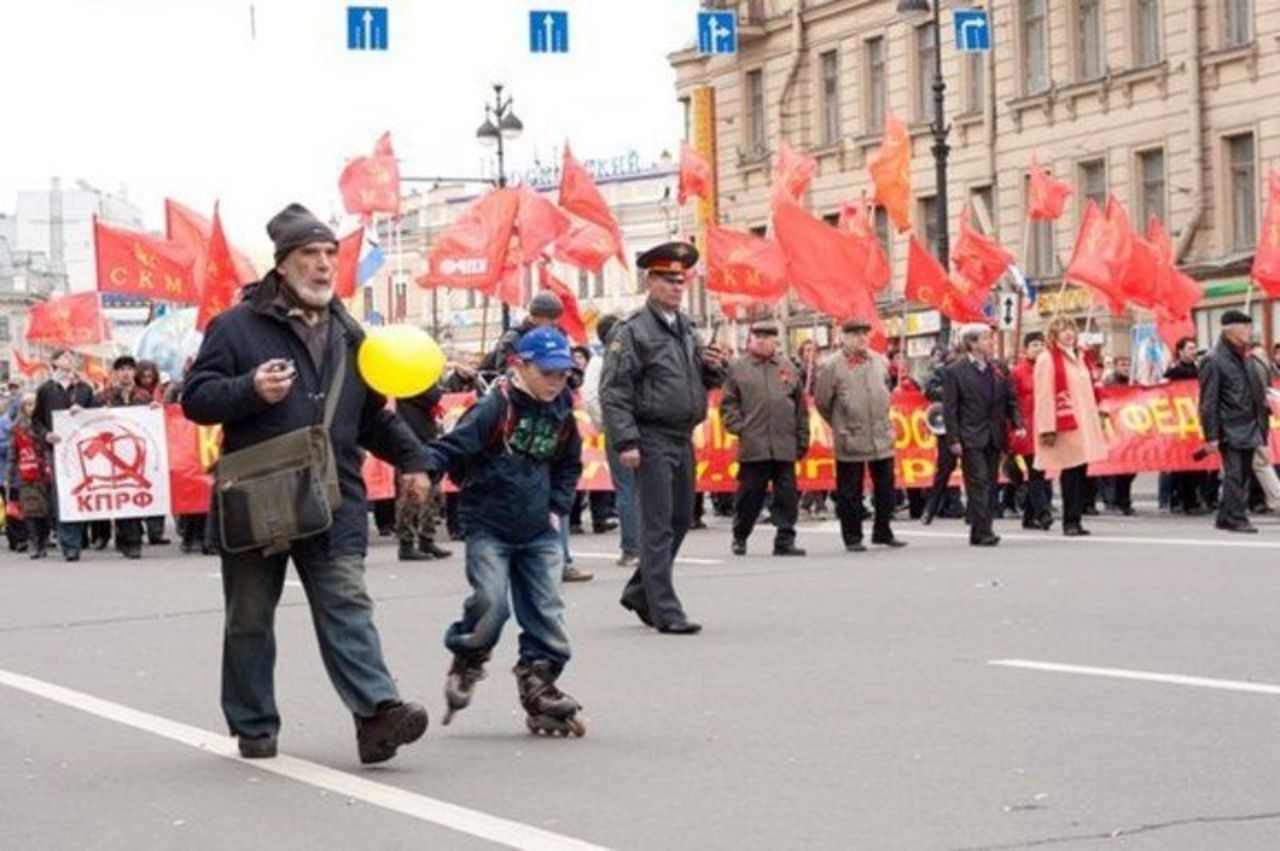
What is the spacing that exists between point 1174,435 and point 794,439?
706 centimetres

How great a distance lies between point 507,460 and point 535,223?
25.2 m

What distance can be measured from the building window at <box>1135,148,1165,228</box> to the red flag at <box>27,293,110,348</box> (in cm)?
1987

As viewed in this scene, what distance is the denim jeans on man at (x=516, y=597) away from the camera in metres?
10.4

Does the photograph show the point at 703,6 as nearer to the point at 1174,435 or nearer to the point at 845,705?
the point at 1174,435

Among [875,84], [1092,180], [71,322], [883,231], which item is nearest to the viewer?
[71,322]

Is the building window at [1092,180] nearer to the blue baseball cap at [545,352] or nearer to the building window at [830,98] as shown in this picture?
the building window at [830,98]

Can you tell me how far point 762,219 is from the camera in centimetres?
6350

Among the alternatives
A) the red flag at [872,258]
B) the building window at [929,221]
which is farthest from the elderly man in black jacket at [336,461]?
the building window at [929,221]

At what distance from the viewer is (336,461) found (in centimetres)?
942

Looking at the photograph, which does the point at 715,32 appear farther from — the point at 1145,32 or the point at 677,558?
the point at 677,558

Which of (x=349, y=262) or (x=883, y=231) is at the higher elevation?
(x=883, y=231)

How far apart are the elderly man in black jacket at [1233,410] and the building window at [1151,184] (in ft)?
94.0

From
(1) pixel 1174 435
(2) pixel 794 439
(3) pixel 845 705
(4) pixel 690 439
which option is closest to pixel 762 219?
(1) pixel 1174 435

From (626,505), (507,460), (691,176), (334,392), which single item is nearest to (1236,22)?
(691,176)
